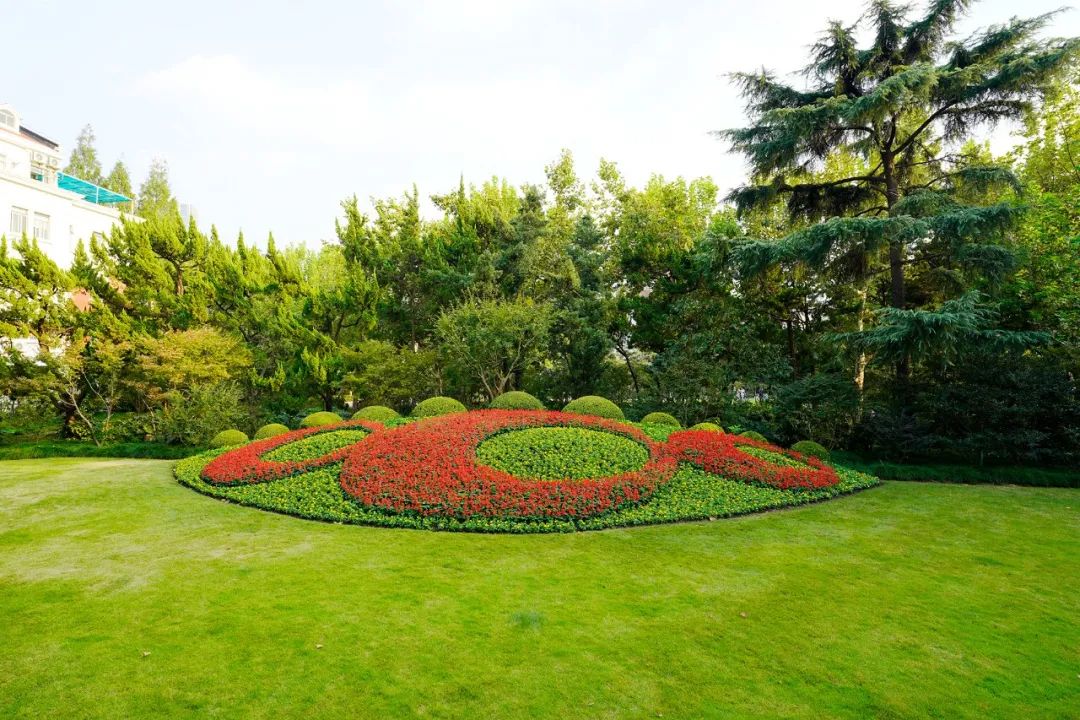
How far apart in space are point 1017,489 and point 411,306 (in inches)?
828

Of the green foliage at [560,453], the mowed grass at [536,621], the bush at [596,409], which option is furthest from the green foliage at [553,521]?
the bush at [596,409]

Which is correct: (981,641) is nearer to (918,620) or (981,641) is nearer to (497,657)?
(918,620)

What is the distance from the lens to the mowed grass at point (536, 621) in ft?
12.4

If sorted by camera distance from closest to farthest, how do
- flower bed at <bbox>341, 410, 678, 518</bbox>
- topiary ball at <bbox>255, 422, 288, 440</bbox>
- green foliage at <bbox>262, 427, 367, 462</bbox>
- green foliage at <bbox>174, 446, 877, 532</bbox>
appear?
Result: green foliage at <bbox>174, 446, 877, 532</bbox>, flower bed at <bbox>341, 410, 678, 518</bbox>, green foliage at <bbox>262, 427, 367, 462</bbox>, topiary ball at <bbox>255, 422, 288, 440</bbox>

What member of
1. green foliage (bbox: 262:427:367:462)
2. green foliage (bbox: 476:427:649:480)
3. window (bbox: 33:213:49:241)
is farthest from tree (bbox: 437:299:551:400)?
window (bbox: 33:213:49:241)

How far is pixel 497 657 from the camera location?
431 centimetres

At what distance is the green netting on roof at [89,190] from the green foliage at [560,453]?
34.0 meters

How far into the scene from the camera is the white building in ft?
86.7

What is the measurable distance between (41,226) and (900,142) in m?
37.7

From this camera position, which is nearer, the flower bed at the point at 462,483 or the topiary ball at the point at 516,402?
the flower bed at the point at 462,483

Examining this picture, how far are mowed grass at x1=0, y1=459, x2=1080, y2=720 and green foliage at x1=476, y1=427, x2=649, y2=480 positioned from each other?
7.20 feet

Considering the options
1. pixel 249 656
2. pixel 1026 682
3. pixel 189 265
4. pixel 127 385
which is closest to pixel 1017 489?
pixel 1026 682

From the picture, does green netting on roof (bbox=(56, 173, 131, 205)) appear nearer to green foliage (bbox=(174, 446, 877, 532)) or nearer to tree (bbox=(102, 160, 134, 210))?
tree (bbox=(102, 160, 134, 210))

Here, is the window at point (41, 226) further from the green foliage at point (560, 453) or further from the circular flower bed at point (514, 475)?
the green foliage at point (560, 453)
